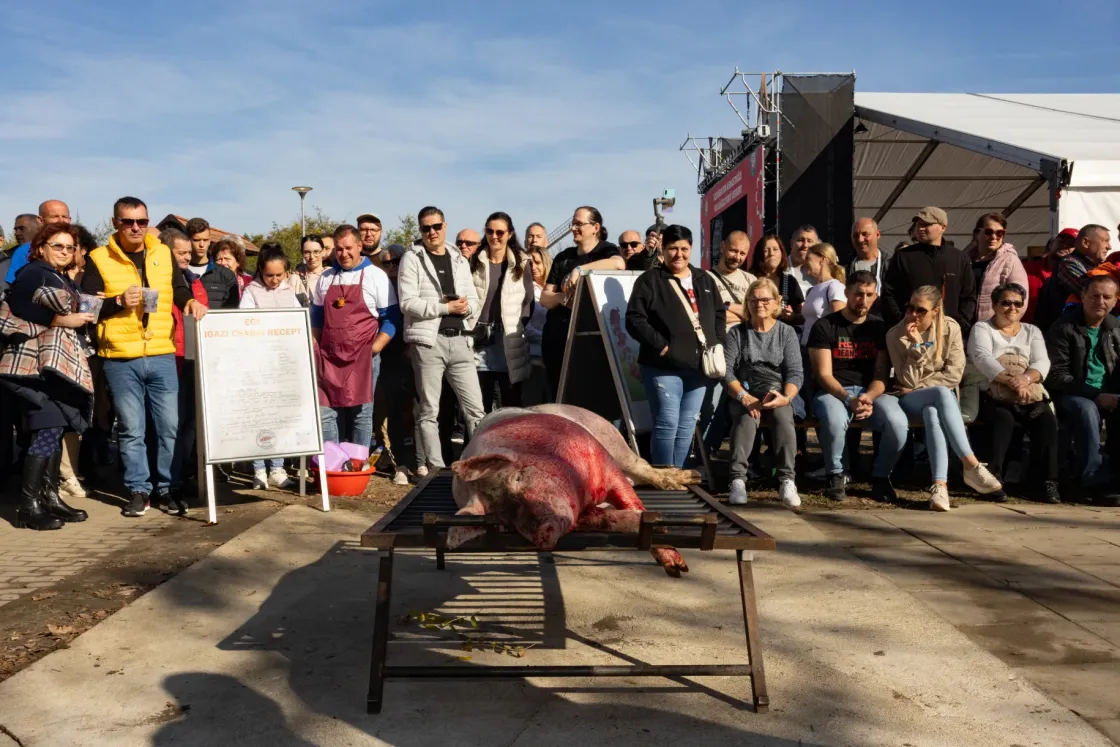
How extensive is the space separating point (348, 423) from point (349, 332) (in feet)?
2.65

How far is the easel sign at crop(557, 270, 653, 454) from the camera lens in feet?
26.5

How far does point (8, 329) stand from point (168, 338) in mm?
943

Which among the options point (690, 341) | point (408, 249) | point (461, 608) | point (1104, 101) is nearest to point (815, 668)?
point (461, 608)

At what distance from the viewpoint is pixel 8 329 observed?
245 inches

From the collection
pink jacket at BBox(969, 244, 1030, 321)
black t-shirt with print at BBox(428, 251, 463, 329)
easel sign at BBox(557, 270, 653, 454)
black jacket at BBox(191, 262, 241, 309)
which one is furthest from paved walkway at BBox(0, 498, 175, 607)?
pink jacket at BBox(969, 244, 1030, 321)

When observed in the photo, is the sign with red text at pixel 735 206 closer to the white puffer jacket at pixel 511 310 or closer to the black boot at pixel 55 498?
the white puffer jacket at pixel 511 310

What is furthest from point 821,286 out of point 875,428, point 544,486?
point 544,486

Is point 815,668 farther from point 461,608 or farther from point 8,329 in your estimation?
point 8,329

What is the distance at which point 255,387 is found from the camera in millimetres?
7086

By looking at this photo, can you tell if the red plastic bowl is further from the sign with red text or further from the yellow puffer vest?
the sign with red text

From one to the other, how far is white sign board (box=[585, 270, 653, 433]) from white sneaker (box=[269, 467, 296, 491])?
2751 millimetres

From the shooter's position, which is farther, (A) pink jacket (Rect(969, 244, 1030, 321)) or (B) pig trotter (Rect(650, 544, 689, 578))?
(A) pink jacket (Rect(969, 244, 1030, 321))

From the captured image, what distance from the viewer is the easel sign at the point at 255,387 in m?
6.86

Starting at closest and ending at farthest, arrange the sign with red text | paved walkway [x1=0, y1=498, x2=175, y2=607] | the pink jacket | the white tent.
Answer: paved walkway [x1=0, y1=498, x2=175, y2=607] → the pink jacket → the white tent → the sign with red text
